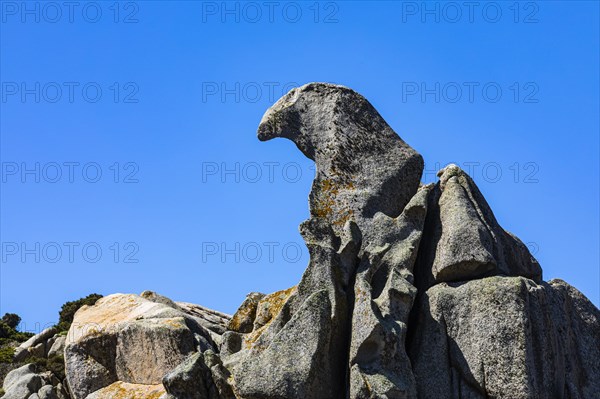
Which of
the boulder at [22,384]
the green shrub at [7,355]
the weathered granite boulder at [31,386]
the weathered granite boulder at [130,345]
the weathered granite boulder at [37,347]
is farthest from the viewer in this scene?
the green shrub at [7,355]

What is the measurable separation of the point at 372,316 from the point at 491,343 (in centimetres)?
261

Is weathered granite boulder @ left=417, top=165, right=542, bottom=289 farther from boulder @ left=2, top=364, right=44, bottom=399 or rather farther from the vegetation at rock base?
the vegetation at rock base

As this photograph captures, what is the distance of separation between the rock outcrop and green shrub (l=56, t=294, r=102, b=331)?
25015mm

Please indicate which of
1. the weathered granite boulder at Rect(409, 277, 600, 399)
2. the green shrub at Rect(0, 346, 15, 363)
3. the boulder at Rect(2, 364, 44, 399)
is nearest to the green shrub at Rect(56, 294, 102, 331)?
the green shrub at Rect(0, 346, 15, 363)

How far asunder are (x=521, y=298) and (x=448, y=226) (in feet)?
9.75

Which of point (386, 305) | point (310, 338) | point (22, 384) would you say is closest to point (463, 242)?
point (386, 305)

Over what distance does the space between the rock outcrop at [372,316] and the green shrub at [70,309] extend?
82.1ft

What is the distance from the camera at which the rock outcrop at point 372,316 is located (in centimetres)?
2152

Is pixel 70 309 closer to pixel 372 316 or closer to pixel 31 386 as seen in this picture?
pixel 31 386

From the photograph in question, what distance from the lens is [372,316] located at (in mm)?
21578

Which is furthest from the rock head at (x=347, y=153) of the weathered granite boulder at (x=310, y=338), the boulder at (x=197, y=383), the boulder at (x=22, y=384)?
the boulder at (x=22, y=384)

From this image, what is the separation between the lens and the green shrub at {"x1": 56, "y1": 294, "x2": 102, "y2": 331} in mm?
52806

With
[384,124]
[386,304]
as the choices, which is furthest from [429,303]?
[384,124]

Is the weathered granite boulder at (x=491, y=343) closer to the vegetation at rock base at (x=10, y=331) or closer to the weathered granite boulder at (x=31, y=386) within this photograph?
the weathered granite boulder at (x=31, y=386)
